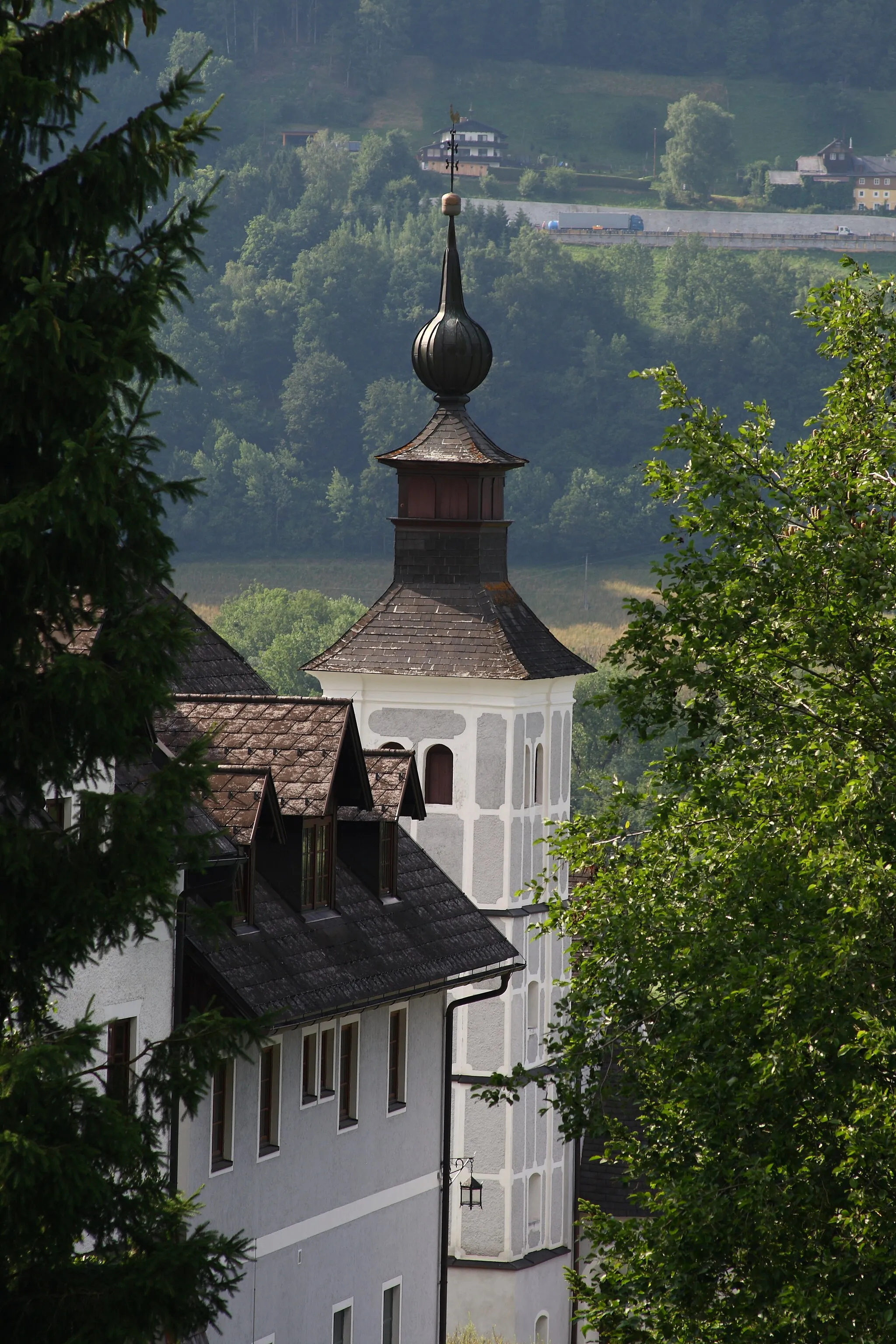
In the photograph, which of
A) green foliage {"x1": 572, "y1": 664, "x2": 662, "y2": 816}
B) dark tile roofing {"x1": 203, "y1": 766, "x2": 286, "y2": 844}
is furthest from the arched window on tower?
green foliage {"x1": 572, "y1": 664, "x2": 662, "y2": 816}

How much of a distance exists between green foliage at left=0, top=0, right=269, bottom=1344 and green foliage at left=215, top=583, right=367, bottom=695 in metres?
105

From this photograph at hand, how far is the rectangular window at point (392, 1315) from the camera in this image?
90.3 ft

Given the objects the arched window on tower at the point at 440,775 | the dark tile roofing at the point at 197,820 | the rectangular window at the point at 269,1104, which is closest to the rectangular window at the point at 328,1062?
the rectangular window at the point at 269,1104

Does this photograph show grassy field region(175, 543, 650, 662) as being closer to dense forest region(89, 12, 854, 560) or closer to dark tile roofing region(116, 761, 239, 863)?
dense forest region(89, 12, 854, 560)

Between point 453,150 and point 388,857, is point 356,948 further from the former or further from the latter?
point 453,150

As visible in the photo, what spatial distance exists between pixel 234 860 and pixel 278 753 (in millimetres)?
3948

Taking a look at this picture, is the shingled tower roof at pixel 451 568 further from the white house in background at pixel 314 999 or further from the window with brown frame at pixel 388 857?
the window with brown frame at pixel 388 857

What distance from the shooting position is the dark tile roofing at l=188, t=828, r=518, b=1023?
75.3 feet

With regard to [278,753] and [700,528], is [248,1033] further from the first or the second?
[278,753]

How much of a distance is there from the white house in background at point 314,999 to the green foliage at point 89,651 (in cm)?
810

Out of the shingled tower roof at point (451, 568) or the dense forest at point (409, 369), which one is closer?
the shingled tower roof at point (451, 568)

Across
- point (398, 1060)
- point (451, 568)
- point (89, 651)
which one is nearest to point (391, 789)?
point (398, 1060)

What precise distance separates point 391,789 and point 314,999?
13.9 feet

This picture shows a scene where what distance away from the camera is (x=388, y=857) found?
27.7 metres
